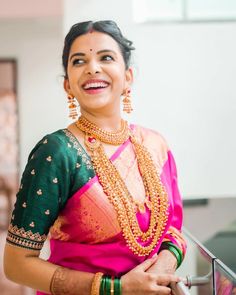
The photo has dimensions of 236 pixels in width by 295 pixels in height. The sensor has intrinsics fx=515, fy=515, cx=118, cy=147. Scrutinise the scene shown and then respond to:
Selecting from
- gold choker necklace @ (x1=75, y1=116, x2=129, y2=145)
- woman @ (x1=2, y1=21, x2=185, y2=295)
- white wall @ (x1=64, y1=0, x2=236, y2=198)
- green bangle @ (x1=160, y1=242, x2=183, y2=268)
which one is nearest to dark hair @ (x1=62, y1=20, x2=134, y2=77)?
woman @ (x1=2, y1=21, x2=185, y2=295)

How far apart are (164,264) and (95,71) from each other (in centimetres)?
37

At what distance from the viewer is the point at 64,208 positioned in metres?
0.90

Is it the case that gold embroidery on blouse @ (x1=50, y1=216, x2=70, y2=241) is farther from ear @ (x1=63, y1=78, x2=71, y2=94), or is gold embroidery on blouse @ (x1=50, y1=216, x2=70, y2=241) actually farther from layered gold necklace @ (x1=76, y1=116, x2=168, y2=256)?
ear @ (x1=63, y1=78, x2=71, y2=94)

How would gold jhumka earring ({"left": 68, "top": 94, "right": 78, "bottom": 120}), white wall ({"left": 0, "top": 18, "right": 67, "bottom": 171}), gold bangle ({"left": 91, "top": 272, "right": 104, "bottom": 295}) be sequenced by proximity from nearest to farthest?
gold bangle ({"left": 91, "top": 272, "right": 104, "bottom": 295}) < gold jhumka earring ({"left": 68, "top": 94, "right": 78, "bottom": 120}) < white wall ({"left": 0, "top": 18, "right": 67, "bottom": 171})

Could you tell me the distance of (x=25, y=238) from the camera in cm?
87

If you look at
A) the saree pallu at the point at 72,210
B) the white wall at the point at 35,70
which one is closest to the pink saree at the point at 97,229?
the saree pallu at the point at 72,210

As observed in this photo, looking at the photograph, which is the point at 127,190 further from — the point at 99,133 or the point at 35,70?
the point at 35,70

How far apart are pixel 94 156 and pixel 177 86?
99cm

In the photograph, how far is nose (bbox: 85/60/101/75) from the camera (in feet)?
2.96

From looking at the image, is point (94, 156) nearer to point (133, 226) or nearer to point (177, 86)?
point (133, 226)

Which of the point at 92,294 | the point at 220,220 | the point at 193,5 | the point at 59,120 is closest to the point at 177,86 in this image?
the point at 193,5

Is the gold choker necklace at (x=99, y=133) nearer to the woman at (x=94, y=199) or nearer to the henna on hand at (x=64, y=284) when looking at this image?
the woman at (x=94, y=199)

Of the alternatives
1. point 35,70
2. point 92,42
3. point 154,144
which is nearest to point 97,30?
point 92,42

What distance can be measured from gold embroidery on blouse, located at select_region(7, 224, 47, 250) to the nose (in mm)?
294
